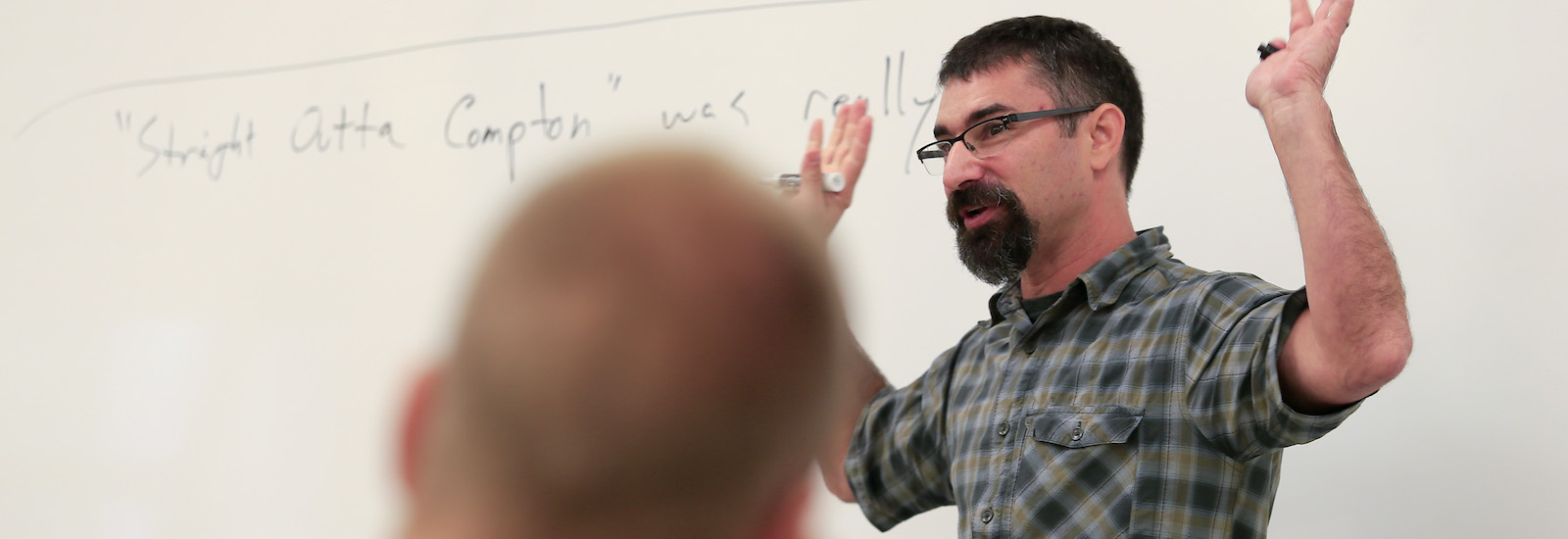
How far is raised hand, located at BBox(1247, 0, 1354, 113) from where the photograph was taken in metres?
0.87

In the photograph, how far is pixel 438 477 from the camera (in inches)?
16.6

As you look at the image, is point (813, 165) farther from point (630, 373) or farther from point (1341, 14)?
point (630, 373)

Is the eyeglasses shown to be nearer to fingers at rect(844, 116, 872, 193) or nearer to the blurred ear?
fingers at rect(844, 116, 872, 193)

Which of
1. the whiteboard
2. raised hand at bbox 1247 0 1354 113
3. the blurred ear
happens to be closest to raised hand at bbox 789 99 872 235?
the whiteboard

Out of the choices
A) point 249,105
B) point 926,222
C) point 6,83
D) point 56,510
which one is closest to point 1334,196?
point 926,222

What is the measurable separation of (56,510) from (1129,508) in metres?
1.75

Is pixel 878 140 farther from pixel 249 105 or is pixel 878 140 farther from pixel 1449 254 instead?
pixel 249 105

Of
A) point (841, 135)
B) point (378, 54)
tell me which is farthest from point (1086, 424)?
point (378, 54)

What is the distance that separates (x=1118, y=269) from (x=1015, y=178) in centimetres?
14

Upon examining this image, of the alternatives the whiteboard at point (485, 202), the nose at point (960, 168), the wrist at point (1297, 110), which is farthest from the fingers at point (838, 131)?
the wrist at point (1297, 110)

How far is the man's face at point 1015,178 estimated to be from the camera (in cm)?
112

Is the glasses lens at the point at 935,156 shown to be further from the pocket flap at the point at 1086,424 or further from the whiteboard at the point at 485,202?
the pocket flap at the point at 1086,424

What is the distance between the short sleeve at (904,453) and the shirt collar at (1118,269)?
0.21 m

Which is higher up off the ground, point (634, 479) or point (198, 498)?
point (634, 479)
